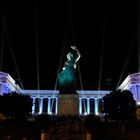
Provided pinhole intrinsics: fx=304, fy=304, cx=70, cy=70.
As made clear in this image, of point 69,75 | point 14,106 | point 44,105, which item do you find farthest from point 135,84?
point 69,75

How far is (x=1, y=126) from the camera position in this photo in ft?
126

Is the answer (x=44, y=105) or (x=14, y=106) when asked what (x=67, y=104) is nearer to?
(x=14, y=106)

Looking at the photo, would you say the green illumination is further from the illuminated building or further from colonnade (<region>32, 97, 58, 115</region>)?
colonnade (<region>32, 97, 58, 115</region>)

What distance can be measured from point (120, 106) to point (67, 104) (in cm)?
1334

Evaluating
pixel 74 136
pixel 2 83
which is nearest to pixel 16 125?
pixel 74 136

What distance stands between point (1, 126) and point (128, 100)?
26.1 m

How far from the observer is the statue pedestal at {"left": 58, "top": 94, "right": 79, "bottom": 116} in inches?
1794

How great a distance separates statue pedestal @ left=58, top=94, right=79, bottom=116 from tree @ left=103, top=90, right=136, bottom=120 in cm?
1116

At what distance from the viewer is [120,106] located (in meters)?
55.2

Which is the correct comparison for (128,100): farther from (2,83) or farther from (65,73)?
(2,83)

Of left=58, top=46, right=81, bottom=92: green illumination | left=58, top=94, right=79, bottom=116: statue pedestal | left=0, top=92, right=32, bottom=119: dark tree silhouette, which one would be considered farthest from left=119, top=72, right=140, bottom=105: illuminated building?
left=58, top=94, right=79, bottom=116: statue pedestal

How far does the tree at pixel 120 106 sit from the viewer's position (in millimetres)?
54031

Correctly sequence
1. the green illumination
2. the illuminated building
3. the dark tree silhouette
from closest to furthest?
the green illumination < the dark tree silhouette < the illuminated building

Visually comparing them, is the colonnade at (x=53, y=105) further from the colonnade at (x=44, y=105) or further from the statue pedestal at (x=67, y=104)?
the statue pedestal at (x=67, y=104)
